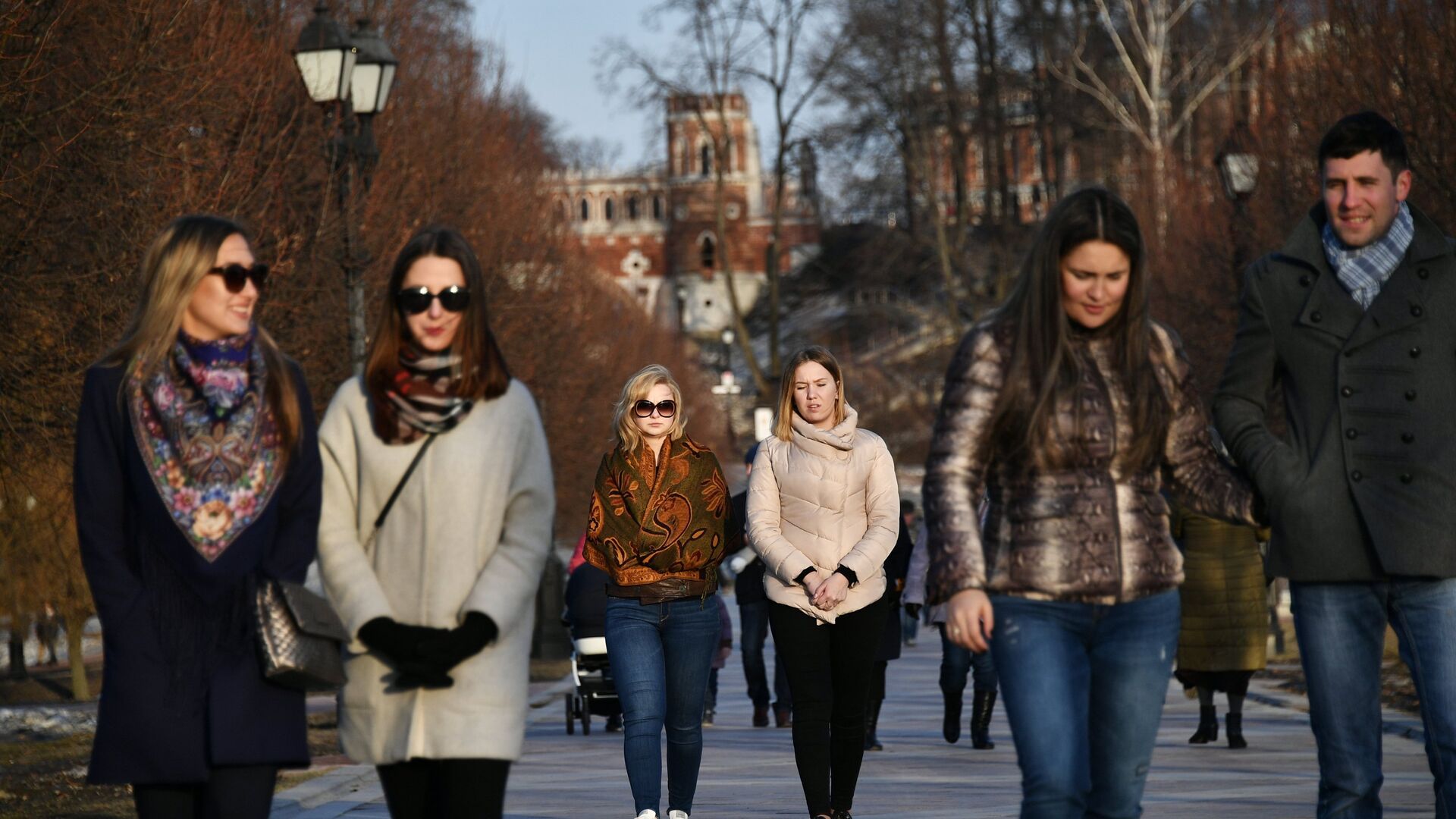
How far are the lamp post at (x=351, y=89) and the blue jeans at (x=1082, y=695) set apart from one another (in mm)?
10875

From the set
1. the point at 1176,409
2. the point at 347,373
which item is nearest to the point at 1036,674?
the point at 1176,409

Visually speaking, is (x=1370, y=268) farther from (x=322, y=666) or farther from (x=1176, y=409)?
(x=322, y=666)

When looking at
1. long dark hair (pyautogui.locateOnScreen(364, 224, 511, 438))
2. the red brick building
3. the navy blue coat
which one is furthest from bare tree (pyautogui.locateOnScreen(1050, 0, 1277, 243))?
the navy blue coat

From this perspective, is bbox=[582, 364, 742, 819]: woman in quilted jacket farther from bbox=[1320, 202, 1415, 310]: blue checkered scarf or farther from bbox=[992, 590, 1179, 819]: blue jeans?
bbox=[992, 590, 1179, 819]: blue jeans

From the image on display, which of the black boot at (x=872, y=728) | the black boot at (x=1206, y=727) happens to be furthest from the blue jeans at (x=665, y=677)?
the black boot at (x=1206, y=727)

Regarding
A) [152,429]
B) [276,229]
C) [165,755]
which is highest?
[276,229]

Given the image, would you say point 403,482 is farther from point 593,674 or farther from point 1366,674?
point 593,674

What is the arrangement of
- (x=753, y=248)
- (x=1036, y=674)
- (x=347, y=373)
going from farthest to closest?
(x=753, y=248) < (x=347, y=373) < (x=1036, y=674)

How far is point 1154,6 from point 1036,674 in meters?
40.0

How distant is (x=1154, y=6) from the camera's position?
43.7 metres

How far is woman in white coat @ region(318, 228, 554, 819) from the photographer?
206 inches

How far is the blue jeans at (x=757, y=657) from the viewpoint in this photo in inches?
603

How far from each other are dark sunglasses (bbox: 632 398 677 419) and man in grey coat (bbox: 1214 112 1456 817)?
138 inches

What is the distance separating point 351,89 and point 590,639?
417 centimetres
